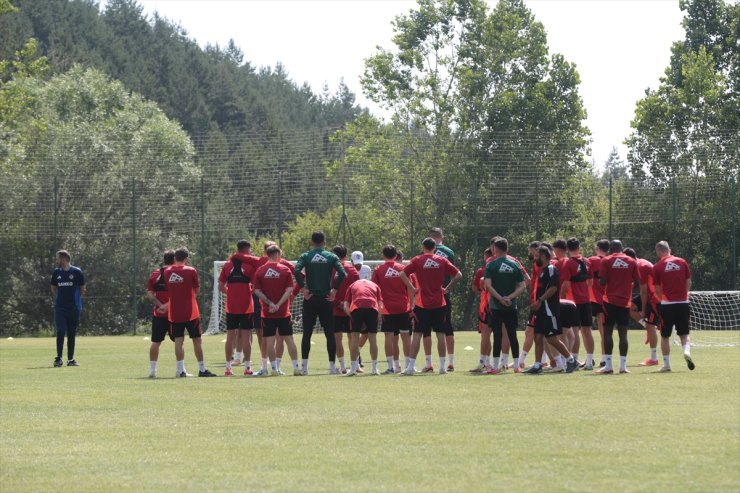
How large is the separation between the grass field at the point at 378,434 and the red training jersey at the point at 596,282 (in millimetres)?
1792

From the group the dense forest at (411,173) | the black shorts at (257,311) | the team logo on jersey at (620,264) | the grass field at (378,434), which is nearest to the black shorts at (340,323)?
the grass field at (378,434)

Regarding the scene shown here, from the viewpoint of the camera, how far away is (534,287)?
18.6 meters

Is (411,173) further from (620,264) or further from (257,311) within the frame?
(620,264)

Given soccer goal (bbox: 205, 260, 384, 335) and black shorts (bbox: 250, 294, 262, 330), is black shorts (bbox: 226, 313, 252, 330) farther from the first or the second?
soccer goal (bbox: 205, 260, 384, 335)

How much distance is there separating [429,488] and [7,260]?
4078 cm

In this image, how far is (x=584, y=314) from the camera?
1898 centimetres

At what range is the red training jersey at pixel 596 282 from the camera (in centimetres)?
1864

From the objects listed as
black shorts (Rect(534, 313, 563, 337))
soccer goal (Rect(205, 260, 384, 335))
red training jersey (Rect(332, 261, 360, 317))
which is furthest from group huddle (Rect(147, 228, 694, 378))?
soccer goal (Rect(205, 260, 384, 335))

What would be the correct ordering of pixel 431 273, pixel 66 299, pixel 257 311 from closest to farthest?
A: pixel 431 273, pixel 66 299, pixel 257 311

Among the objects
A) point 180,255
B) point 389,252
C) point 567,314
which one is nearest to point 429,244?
point 389,252

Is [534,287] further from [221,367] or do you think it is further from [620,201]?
[620,201]

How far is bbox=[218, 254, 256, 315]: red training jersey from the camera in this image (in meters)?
19.1

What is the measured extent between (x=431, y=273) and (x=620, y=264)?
2840 mm

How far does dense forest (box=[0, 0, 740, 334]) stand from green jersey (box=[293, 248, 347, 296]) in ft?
72.8
